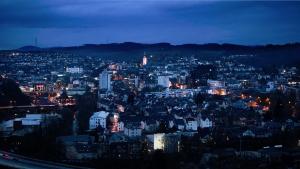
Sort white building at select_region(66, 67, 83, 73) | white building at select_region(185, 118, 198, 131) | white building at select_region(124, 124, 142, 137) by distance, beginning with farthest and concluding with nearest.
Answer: white building at select_region(66, 67, 83, 73), white building at select_region(185, 118, 198, 131), white building at select_region(124, 124, 142, 137)

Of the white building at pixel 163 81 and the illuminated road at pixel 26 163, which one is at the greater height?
the white building at pixel 163 81

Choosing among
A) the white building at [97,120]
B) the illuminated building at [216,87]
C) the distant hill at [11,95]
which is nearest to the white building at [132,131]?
the white building at [97,120]

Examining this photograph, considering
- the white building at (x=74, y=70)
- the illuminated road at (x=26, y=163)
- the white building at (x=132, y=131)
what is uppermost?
the white building at (x=74, y=70)

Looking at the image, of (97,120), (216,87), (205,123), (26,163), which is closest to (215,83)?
(216,87)

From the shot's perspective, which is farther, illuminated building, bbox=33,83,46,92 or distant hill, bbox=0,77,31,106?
illuminated building, bbox=33,83,46,92

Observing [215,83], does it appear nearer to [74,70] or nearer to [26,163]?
[74,70]

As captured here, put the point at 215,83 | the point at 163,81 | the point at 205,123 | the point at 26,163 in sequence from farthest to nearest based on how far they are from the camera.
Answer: the point at 163,81
the point at 215,83
the point at 205,123
the point at 26,163

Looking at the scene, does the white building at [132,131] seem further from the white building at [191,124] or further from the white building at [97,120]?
the white building at [191,124]

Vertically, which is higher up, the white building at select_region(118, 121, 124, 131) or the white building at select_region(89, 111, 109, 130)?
the white building at select_region(89, 111, 109, 130)

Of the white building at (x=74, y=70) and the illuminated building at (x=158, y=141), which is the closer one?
the illuminated building at (x=158, y=141)

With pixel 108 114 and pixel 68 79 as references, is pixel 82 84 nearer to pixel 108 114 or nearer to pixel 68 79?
pixel 68 79

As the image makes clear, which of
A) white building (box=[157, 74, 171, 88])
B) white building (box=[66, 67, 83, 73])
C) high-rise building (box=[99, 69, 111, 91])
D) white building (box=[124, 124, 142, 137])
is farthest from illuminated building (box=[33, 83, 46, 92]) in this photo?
white building (box=[124, 124, 142, 137])

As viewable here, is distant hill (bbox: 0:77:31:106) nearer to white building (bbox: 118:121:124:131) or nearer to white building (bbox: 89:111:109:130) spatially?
white building (bbox: 89:111:109:130)
